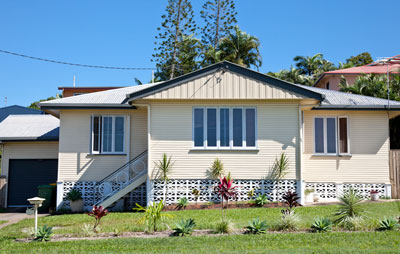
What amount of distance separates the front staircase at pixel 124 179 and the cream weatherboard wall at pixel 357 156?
6.68m

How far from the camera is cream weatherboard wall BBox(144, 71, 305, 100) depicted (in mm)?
15336

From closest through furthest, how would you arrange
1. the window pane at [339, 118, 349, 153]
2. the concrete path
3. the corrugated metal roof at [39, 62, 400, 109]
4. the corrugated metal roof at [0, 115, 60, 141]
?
the concrete path < the corrugated metal roof at [39, 62, 400, 109] < the window pane at [339, 118, 349, 153] < the corrugated metal roof at [0, 115, 60, 141]

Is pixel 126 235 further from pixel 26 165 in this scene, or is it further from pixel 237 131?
pixel 26 165

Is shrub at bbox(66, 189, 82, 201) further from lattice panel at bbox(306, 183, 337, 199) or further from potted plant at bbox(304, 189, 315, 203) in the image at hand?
lattice panel at bbox(306, 183, 337, 199)

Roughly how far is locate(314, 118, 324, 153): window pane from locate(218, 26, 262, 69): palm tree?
21472mm

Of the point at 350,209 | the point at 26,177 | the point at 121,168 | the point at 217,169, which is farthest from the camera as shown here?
the point at 26,177

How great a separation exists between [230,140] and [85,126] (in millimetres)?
6027

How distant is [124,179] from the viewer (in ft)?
54.2

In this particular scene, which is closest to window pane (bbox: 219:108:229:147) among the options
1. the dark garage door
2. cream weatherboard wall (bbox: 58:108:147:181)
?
cream weatherboard wall (bbox: 58:108:147:181)

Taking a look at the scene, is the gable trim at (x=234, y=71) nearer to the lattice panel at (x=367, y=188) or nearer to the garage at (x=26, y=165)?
the lattice panel at (x=367, y=188)

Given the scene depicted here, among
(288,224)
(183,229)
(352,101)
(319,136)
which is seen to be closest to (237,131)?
(319,136)

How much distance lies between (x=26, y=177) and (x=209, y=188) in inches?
358

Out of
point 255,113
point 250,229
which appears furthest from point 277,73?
point 250,229

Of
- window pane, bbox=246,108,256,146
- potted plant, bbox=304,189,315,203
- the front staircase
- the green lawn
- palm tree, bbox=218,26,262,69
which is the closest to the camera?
the green lawn
